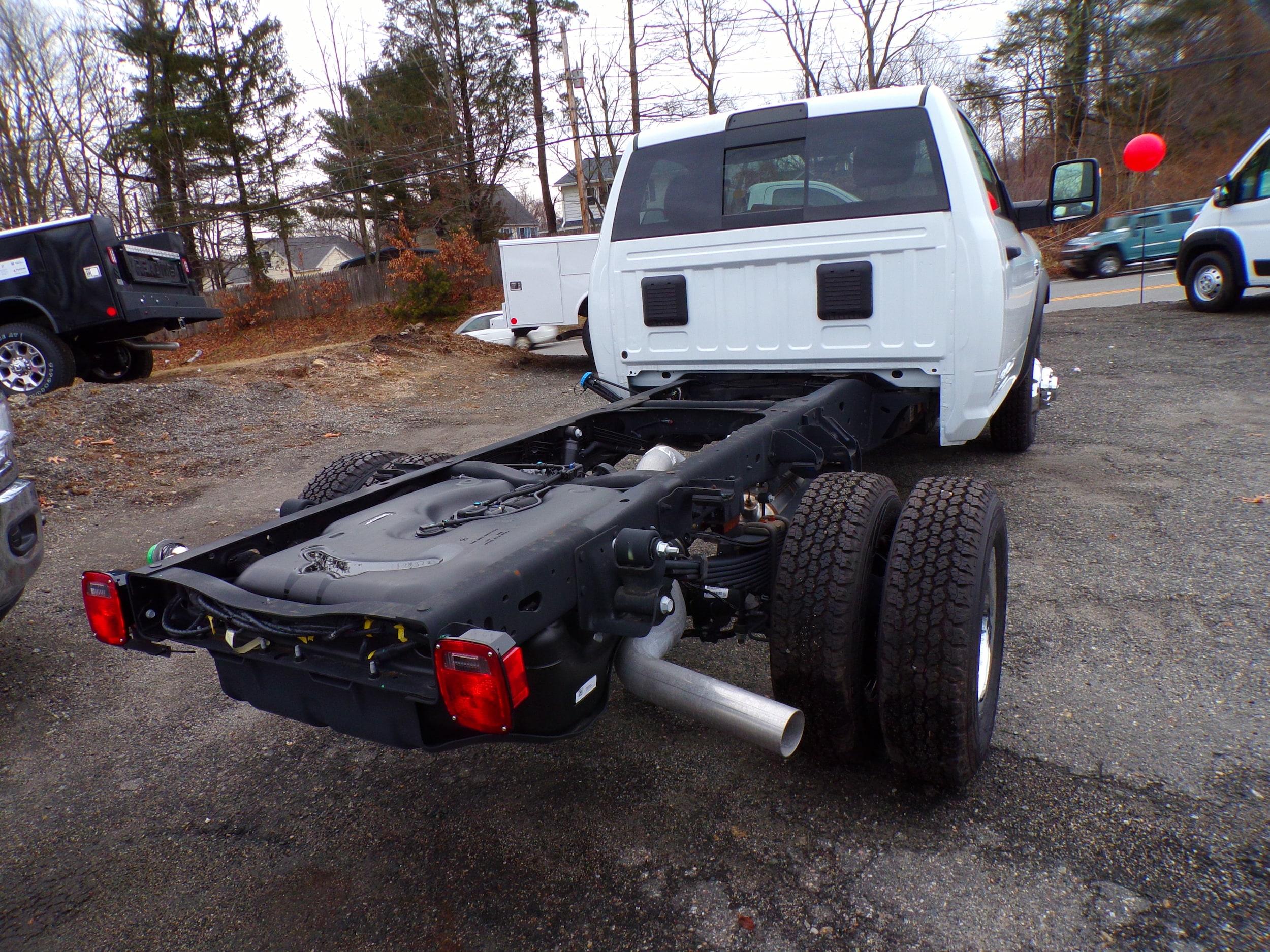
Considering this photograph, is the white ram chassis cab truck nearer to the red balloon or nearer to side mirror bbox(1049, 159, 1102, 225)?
side mirror bbox(1049, 159, 1102, 225)

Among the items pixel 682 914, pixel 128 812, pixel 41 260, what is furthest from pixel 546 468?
pixel 41 260

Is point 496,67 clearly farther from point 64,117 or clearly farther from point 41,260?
point 41,260

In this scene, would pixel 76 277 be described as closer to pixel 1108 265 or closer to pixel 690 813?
pixel 690 813

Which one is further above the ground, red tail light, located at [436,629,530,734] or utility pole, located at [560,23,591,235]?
utility pole, located at [560,23,591,235]

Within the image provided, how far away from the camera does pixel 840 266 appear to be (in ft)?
12.8

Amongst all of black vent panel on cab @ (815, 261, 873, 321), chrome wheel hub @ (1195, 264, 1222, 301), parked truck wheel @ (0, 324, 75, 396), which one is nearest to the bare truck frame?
black vent panel on cab @ (815, 261, 873, 321)

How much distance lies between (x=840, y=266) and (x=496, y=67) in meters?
28.9

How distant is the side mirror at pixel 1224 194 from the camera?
10945mm

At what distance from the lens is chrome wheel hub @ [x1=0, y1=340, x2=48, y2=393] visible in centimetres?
858

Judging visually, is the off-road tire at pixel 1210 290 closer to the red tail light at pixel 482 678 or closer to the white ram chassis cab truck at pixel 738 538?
the white ram chassis cab truck at pixel 738 538

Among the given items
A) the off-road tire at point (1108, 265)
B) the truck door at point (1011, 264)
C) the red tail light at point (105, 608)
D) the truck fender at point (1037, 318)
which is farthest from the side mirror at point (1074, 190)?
the off-road tire at point (1108, 265)

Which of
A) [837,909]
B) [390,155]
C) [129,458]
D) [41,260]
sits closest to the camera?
[837,909]

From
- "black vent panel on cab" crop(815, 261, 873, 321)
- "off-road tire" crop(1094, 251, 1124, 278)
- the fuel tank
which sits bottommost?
"off-road tire" crop(1094, 251, 1124, 278)

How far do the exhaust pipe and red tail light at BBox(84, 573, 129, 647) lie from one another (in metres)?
1.23
